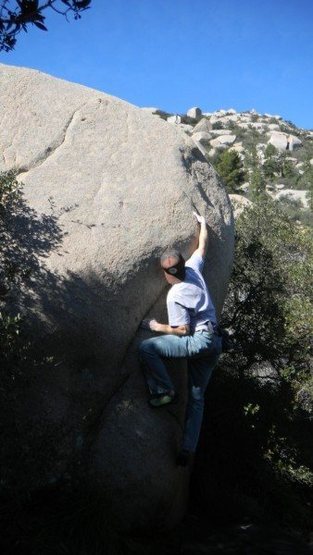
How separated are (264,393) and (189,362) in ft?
13.2

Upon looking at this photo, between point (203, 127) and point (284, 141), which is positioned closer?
point (284, 141)

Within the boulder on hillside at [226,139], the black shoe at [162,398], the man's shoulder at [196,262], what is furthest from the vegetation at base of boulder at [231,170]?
the black shoe at [162,398]

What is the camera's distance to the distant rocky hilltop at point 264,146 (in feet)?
185

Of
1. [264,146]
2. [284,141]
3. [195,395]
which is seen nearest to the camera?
[195,395]

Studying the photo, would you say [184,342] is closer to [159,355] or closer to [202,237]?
[159,355]

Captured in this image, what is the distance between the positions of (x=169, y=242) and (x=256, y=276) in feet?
15.5

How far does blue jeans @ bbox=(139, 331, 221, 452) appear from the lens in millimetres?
6461

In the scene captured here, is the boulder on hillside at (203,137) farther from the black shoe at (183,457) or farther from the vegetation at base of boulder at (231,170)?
the black shoe at (183,457)

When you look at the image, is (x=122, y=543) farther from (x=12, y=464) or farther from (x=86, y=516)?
(x=12, y=464)

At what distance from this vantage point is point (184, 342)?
645 centimetres

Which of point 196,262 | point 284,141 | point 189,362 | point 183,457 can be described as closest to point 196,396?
point 189,362

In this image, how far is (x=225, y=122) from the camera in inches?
3959

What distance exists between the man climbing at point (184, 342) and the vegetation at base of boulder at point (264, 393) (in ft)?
5.97

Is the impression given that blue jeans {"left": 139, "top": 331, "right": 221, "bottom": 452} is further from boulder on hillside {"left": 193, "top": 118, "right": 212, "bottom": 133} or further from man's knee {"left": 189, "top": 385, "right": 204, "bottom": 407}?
boulder on hillside {"left": 193, "top": 118, "right": 212, "bottom": 133}
